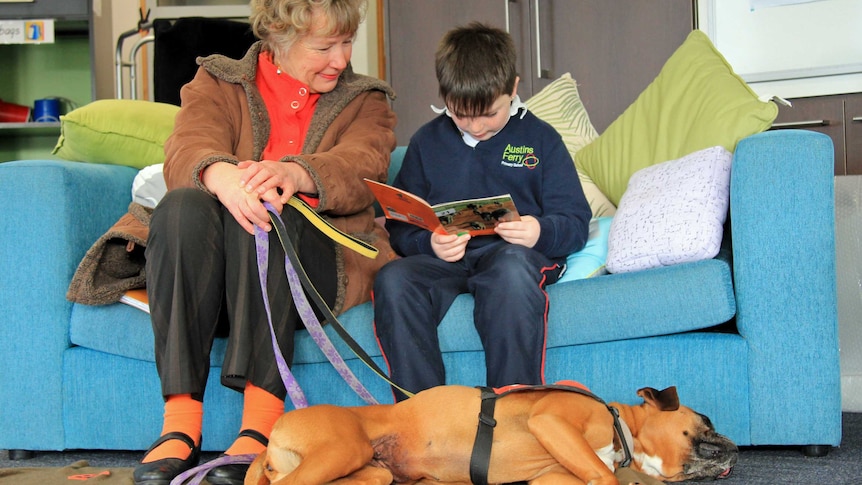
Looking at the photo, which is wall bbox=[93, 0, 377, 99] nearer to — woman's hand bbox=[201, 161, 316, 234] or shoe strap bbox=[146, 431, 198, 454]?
woman's hand bbox=[201, 161, 316, 234]

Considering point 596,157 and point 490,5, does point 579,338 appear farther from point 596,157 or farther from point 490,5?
point 490,5

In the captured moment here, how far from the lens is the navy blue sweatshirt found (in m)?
1.88

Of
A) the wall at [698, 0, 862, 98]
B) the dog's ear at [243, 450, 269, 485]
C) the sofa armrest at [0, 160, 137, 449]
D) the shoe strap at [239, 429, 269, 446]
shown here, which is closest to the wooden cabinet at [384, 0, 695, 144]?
the wall at [698, 0, 862, 98]

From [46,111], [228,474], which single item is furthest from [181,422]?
[46,111]

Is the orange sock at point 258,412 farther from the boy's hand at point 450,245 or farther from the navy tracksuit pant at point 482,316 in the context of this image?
the boy's hand at point 450,245

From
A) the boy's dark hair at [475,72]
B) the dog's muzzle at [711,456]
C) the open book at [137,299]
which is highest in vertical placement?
the boy's dark hair at [475,72]

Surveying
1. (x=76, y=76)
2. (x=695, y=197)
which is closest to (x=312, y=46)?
(x=695, y=197)

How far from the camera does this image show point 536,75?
11.6 feet

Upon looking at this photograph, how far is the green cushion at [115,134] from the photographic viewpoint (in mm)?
2143

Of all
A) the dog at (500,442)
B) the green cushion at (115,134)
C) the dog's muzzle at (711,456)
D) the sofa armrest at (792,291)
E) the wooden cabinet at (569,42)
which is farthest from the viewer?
the wooden cabinet at (569,42)

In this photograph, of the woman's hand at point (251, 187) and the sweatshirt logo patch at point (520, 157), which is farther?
the sweatshirt logo patch at point (520, 157)

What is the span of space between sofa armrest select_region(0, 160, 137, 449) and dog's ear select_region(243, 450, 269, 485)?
76cm

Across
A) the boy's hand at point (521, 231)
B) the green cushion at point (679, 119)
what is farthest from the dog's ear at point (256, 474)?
the green cushion at point (679, 119)

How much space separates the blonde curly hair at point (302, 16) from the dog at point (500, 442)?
811 mm
